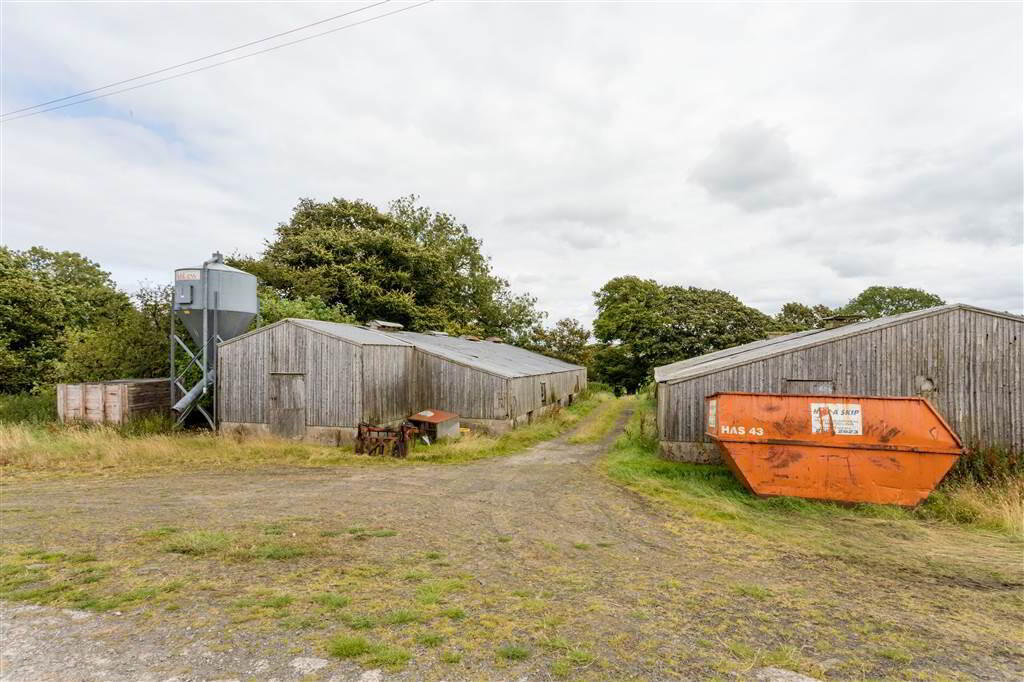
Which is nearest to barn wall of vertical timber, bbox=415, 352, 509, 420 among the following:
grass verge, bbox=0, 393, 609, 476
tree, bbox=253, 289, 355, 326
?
grass verge, bbox=0, 393, 609, 476

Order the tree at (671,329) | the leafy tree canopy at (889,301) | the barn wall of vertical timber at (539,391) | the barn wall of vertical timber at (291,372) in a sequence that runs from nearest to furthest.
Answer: the barn wall of vertical timber at (291,372) → the barn wall of vertical timber at (539,391) → the tree at (671,329) → the leafy tree canopy at (889,301)

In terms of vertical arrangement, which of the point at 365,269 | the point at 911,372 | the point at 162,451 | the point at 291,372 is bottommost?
the point at 162,451

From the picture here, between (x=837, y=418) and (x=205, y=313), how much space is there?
833 inches

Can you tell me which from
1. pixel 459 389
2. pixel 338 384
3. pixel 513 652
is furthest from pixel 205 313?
pixel 513 652

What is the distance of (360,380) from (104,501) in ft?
25.7

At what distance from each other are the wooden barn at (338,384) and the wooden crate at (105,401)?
302 centimetres

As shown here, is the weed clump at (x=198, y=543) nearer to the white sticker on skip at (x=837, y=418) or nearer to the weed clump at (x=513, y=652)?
the weed clump at (x=513, y=652)

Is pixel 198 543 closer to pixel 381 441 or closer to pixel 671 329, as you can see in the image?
pixel 381 441

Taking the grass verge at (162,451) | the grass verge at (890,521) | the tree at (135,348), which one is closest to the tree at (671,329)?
the grass verge at (162,451)

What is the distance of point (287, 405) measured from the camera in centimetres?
1764

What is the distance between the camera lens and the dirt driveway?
442 cm

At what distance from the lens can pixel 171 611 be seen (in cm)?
538

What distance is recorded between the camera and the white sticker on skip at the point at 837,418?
397 inches

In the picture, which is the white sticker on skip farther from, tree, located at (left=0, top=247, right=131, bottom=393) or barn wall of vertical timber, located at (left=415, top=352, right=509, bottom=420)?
tree, located at (left=0, top=247, right=131, bottom=393)
